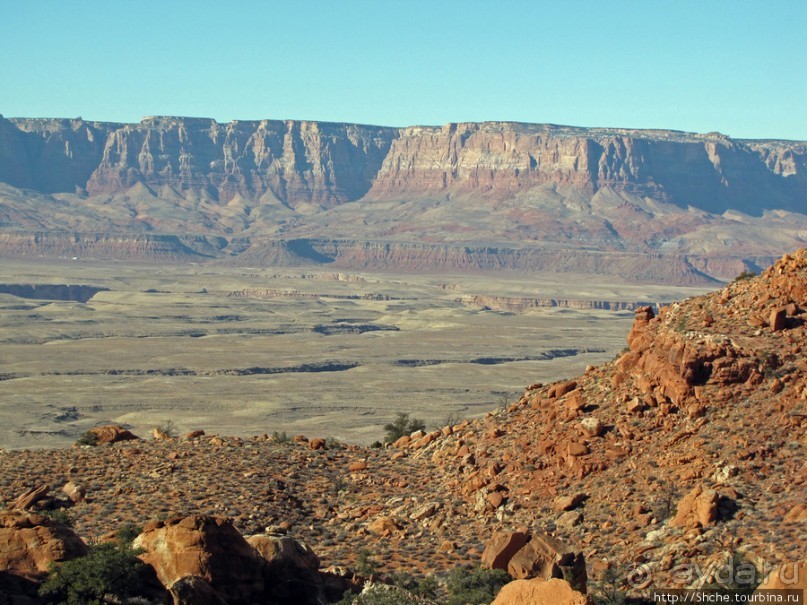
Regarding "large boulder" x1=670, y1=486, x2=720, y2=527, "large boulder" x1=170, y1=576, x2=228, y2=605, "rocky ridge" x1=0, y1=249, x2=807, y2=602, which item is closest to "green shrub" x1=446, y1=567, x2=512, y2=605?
"rocky ridge" x1=0, y1=249, x2=807, y2=602

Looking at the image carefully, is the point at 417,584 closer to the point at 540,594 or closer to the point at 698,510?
the point at 540,594

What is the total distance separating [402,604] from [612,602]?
3.15 metres

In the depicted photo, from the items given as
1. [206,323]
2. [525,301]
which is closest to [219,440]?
[206,323]

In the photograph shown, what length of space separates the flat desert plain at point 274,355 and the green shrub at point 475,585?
153 feet

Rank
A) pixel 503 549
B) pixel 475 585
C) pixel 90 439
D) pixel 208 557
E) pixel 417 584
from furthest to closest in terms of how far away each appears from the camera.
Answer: pixel 90 439, pixel 417 584, pixel 503 549, pixel 475 585, pixel 208 557

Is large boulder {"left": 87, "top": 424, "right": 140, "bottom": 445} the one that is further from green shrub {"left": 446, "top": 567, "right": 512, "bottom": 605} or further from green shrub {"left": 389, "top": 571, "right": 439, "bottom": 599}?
green shrub {"left": 446, "top": 567, "right": 512, "bottom": 605}

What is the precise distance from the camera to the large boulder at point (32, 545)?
1811 centimetres

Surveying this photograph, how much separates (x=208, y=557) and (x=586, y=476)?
8656 mm

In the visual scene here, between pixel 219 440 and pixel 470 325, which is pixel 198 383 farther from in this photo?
pixel 219 440

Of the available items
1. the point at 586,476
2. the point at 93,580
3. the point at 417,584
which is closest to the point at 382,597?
the point at 417,584

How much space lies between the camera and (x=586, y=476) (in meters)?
24.2

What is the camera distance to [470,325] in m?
154

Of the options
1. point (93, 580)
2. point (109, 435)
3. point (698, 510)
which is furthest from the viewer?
point (109, 435)

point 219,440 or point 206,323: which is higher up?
point 219,440
